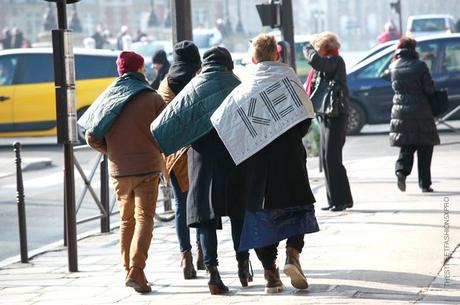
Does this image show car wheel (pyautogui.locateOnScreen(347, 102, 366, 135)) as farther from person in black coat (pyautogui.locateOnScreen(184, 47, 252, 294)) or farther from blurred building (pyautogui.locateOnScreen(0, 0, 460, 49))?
blurred building (pyautogui.locateOnScreen(0, 0, 460, 49))

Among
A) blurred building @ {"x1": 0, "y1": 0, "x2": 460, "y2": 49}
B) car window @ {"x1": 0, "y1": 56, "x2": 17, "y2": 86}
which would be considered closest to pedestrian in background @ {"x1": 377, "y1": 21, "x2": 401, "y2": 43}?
car window @ {"x1": 0, "y1": 56, "x2": 17, "y2": 86}

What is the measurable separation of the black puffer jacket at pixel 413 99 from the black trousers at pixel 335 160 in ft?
3.91

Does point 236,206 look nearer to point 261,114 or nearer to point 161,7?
point 261,114

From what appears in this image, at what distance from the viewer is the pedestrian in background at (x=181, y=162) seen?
9.73m

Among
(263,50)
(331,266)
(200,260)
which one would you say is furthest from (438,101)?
(263,50)

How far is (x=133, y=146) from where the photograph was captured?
9.47 metres

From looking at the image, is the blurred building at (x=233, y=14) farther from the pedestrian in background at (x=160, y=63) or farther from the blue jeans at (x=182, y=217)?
the blue jeans at (x=182, y=217)

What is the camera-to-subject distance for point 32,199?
16594 millimetres

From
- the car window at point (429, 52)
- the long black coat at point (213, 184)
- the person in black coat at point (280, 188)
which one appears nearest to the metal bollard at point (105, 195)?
the long black coat at point (213, 184)

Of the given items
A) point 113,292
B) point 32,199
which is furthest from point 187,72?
point 32,199

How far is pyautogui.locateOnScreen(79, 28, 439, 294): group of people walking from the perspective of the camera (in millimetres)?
8859

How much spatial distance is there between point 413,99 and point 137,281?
5540 mm

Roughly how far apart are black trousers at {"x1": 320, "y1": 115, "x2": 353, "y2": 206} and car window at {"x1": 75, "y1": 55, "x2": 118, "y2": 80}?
12364 millimetres

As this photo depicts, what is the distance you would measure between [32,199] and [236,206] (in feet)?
25.8
